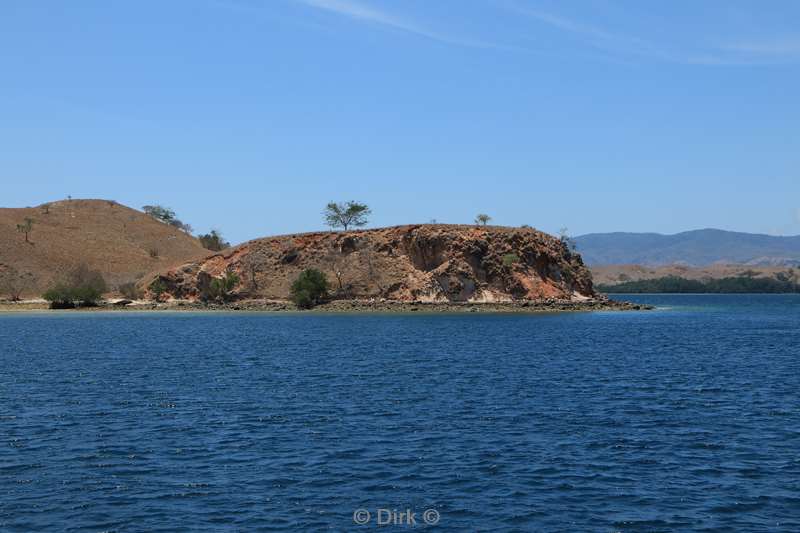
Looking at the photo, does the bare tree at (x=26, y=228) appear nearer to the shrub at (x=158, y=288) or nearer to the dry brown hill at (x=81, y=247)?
the dry brown hill at (x=81, y=247)

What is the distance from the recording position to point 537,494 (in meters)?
19.8

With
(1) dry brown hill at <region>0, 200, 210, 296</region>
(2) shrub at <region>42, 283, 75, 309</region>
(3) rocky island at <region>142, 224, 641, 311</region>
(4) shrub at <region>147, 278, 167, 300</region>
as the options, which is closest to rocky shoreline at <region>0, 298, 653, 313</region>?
(3) rocky island at <region>142, 224, 641, 311</region>

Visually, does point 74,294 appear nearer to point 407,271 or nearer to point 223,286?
point 223,286

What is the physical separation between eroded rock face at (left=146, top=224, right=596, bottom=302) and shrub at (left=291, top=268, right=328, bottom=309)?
4210 mm

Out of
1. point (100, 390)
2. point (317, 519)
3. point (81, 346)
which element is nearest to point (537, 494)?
point (317, 519)

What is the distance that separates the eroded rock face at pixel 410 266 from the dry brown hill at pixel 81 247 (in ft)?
46.3

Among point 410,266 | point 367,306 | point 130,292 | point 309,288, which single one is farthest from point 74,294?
point 410,266

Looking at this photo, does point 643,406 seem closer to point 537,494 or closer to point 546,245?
point 537,494

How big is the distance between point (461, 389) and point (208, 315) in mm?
78044

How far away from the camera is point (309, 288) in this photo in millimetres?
118062

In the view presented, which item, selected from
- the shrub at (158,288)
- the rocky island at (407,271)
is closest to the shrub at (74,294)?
the shrub at (158,288)

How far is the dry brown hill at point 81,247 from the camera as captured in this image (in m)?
152

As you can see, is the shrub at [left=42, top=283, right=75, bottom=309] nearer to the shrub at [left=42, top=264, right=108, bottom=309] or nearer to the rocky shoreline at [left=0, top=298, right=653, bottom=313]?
the shrub at [left=42, top=264, right=108, bottom=309]

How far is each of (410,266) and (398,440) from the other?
95.8 metres
